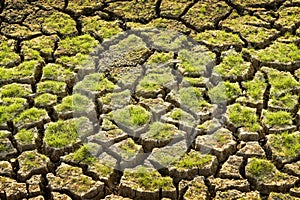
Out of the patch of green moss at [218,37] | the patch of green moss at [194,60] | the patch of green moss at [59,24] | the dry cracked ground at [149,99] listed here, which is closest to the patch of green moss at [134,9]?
the dry cracked ground at [149,99]

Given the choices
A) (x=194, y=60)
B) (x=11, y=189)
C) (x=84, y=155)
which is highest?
(x=194, y=60)

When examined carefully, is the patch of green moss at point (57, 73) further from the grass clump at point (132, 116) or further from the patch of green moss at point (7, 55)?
the grass clump at point (132, 116)

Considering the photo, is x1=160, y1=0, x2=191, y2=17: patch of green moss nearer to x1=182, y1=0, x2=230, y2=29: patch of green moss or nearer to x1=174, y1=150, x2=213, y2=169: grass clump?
x1=182, y1=0, x2=230, y2=29: patch of green moss

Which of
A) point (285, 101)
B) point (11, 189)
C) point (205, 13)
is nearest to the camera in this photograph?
point (11, 189)

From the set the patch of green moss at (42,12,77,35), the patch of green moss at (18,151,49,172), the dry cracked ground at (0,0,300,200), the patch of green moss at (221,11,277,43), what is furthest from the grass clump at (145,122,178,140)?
the patch of green moss at (42,12,77,35)

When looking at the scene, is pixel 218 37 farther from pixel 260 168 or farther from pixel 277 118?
pixel 260 168

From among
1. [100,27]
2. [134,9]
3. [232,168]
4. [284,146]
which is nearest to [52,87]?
[100,27]
